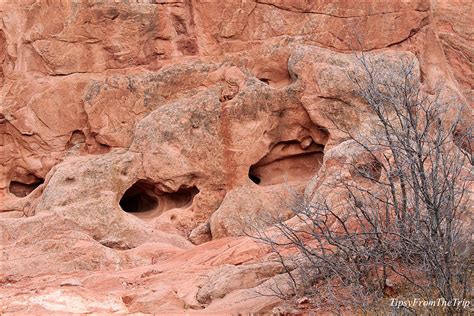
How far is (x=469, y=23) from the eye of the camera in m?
16.7

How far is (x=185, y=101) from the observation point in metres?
14.5

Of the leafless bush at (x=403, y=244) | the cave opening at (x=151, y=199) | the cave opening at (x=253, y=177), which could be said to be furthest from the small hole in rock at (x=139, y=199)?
the leafless bush at (x=403, y=244)

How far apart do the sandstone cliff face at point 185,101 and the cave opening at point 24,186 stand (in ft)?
0.09

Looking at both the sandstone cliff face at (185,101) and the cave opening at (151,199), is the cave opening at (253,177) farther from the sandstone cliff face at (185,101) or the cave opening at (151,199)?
the cave opening at (151,199)

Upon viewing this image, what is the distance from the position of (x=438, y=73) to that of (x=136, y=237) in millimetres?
6518

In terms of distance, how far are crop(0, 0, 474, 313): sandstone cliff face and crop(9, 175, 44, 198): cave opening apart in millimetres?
27

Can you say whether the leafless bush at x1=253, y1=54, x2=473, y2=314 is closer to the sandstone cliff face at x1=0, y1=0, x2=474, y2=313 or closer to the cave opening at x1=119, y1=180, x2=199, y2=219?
the sandstone cliff face at x1=0, y1=0, x2=474, y2=313

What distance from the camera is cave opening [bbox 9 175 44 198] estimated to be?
15.9m

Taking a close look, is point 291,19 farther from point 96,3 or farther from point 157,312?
point 157,312

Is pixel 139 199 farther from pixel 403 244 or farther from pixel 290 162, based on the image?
pixel 403 244

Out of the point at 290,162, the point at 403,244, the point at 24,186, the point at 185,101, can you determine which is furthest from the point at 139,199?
the point at 403,244

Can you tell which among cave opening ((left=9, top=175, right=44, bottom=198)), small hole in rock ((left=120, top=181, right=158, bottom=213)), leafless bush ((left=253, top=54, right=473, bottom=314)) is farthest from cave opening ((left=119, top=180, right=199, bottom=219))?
leafless bush ((left=253, top=54, right=473, bottom=314))

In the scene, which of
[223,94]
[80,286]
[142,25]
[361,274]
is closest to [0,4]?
[142,25]

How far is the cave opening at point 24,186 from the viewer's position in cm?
1595
